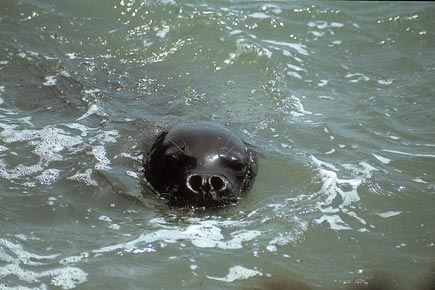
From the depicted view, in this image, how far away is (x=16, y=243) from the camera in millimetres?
5137

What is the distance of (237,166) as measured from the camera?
5.96 m

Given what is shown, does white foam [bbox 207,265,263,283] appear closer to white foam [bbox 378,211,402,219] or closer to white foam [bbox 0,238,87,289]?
white foam [bbox 0,238,87,289]

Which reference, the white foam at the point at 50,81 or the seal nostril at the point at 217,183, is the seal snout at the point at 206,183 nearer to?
the seal nostril at the point at 217,183

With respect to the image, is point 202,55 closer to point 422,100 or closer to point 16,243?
point 422,100

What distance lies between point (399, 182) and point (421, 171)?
1.21 feet

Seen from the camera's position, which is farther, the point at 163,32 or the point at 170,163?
the point at 163,32

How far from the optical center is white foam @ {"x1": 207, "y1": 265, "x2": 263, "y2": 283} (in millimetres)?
4933

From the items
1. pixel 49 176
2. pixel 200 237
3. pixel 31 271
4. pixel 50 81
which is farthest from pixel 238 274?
pixel 50 81

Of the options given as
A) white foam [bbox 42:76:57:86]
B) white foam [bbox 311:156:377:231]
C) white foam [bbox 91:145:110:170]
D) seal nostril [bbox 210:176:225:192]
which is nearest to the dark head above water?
seal nostril [bbox 210:176:225:192]

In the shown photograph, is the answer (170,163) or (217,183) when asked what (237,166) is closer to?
(217,183)

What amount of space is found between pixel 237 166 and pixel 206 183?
0.48 meters

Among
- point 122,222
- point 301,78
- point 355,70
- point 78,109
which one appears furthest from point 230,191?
point 355,70

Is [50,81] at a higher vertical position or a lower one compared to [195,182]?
lower

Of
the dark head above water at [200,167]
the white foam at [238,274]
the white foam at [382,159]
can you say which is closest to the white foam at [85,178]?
the dark head above water at [200,167]
